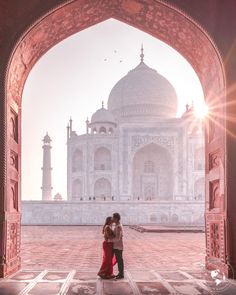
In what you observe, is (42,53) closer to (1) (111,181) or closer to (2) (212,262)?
(2) (212,262)

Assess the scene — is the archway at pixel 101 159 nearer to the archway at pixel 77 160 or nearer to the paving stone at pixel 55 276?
the archway at pixel 77 160

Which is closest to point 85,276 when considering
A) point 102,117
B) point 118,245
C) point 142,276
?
point 118,245

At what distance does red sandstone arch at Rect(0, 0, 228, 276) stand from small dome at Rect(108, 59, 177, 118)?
27.0 metres

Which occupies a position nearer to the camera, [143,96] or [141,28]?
[141,28]

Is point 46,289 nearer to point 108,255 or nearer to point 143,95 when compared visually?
point 108,255

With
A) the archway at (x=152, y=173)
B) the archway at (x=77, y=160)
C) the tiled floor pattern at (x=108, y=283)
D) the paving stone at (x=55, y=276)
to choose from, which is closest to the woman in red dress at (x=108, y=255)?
the tiled floor pattern at (x=108, y=283)

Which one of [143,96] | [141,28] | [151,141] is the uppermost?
[143,96]

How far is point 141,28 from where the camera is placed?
7.81m

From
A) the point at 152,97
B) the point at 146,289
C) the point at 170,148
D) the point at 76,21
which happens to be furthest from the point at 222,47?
the point at 152,97

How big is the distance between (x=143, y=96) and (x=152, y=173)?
21.5ft

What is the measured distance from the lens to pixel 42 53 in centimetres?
761

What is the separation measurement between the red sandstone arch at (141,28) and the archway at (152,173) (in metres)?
24.5

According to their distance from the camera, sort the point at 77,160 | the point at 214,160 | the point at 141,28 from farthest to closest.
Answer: the point at 77,160, the point at 141,28, the point at 214,160

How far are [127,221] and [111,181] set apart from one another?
7663mm
